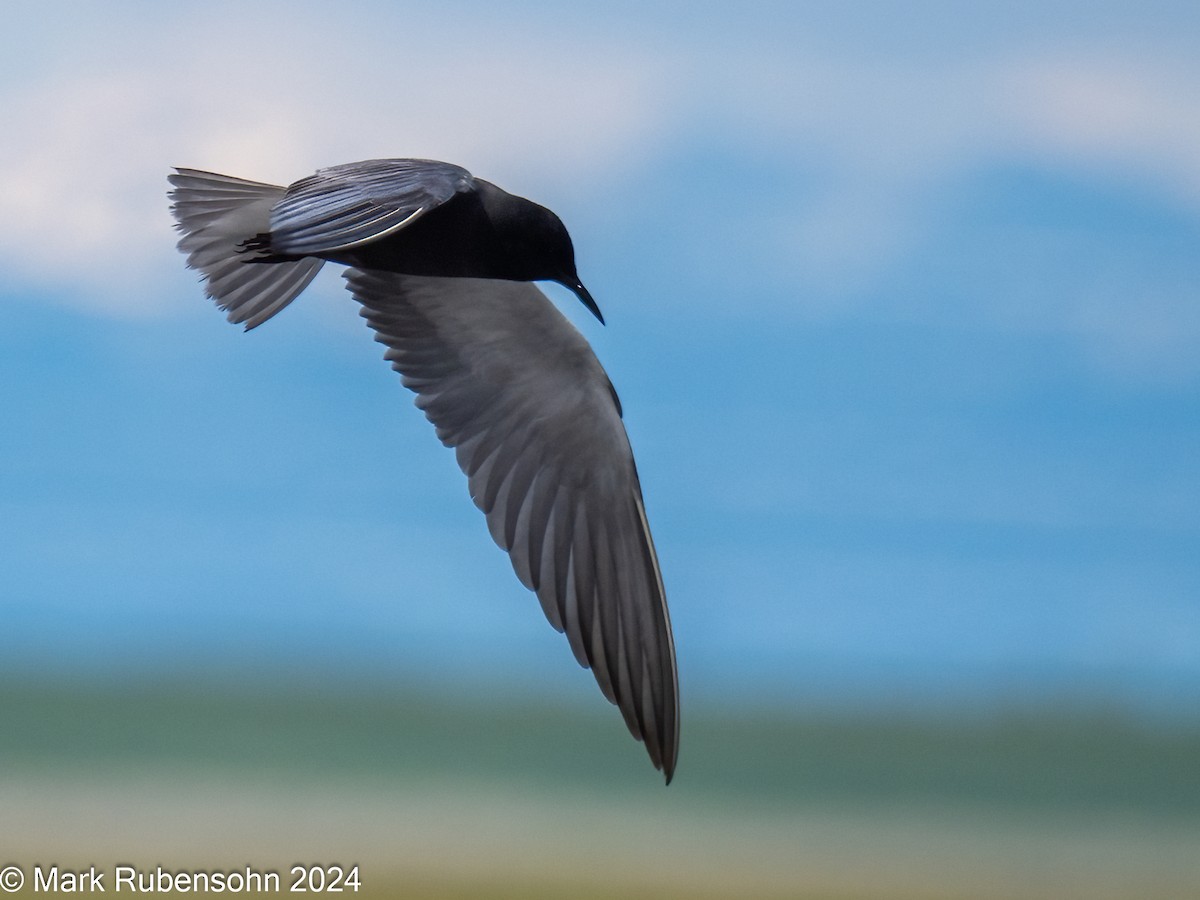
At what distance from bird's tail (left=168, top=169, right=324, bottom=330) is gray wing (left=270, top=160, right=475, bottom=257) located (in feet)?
0.69

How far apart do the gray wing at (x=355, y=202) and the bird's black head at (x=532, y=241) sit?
55 mm

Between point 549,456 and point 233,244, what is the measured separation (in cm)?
30

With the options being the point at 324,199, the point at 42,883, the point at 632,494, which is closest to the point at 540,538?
the point at 632,494

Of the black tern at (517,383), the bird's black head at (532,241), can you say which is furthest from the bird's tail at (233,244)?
the bird's black head at (532,241)

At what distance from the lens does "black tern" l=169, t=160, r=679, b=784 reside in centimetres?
87

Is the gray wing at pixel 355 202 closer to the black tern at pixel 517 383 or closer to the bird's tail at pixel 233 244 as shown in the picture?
the black tern at pixel 517 383

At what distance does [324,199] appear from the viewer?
2.42ft

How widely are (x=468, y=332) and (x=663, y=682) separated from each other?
0.99 ft

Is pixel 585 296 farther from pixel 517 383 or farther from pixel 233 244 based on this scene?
pixel 233 244

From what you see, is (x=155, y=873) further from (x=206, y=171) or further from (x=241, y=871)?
(x=206, y=171)

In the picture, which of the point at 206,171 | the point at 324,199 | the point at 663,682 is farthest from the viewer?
the point at 206,171

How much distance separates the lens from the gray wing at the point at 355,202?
0.70 meters

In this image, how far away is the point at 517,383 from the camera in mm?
974

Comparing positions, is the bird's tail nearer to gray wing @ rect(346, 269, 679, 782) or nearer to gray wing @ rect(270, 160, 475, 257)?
gray wing @ rect(346, 269, 679, 782)
